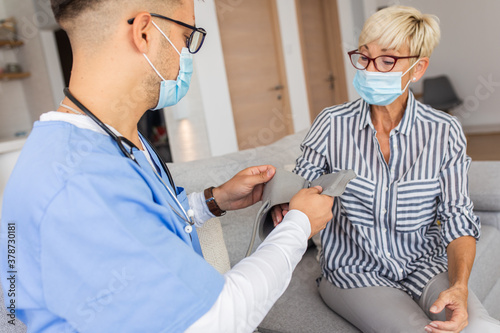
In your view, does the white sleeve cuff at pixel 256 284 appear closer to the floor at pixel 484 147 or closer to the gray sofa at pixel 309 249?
the gray sofa at pixel 309 249

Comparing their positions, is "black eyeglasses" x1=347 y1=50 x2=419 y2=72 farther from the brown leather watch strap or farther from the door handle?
the door handle

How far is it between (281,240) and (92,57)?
0.52 meters

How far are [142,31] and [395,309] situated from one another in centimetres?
99

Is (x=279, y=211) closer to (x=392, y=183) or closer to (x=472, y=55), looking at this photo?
(x=392, y=183)

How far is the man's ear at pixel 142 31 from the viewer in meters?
0.84

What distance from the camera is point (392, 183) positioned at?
4.56 ft

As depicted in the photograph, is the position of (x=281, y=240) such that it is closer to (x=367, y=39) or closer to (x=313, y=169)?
(x=313, y=169)

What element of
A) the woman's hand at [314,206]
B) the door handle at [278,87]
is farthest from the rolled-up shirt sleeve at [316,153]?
the door handle at [278,87]

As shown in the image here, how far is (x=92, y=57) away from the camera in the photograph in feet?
2.75

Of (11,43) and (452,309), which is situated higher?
(11,43)

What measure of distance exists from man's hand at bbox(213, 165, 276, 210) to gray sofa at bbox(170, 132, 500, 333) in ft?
1.44

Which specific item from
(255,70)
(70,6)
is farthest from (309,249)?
(255,70)

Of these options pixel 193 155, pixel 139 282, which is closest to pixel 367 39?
pixel 139 282

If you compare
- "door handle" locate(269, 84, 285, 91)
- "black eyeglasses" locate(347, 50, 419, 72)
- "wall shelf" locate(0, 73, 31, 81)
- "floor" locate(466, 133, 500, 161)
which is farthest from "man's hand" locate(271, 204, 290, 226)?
"wall shelf" locate(0, 73, 31, 81)
